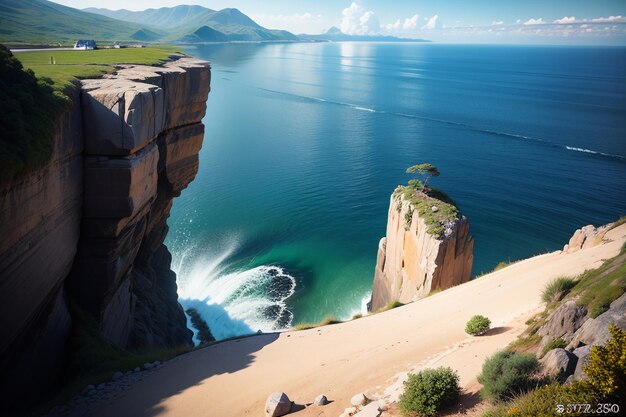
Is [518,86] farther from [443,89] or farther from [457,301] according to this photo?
[457,301]

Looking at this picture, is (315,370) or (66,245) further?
(66,245)

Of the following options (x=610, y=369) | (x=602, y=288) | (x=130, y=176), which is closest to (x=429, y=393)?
(x=610, y=369)

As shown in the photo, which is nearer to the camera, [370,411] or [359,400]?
[370,411]

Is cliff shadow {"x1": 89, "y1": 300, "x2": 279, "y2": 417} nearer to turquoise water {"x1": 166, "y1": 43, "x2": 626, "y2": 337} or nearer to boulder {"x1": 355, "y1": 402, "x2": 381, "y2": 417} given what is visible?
boulder {"x1": 355, "y1": 402, "x2": 381, "y2": 417}

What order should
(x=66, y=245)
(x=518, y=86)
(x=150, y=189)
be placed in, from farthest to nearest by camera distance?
1. (x=518, y=86)
2. (x=150, y=189)
3. (x=66, y=245)

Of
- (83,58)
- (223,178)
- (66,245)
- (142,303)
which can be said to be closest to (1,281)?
(66,245)

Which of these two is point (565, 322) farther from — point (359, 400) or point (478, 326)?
point (359, 400)
